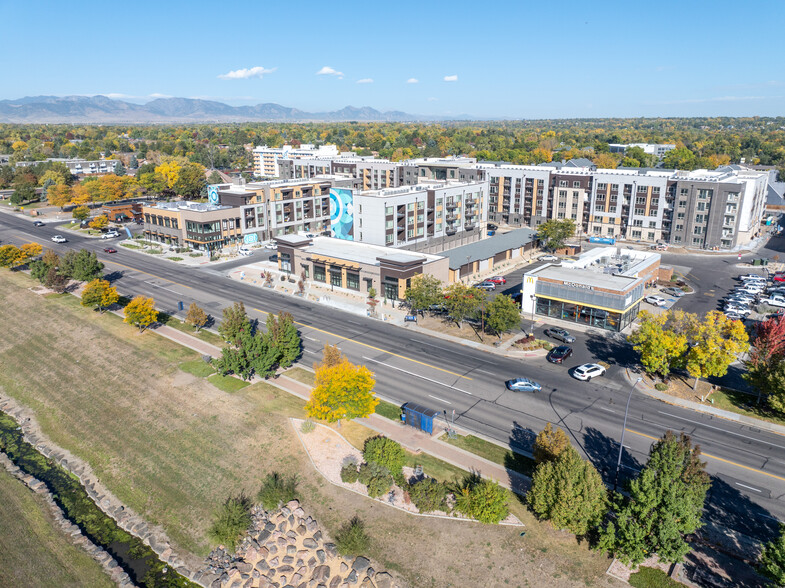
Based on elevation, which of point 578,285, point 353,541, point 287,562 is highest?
point 578,285

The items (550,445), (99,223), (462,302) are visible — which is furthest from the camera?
(99,223)

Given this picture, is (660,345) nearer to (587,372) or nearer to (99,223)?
(587,372)

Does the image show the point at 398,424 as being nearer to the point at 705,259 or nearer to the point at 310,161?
the point at 705,259

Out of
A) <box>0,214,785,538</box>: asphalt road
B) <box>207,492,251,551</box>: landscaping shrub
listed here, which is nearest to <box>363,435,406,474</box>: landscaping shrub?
<box>0,214,785,538</box>: asphalt road

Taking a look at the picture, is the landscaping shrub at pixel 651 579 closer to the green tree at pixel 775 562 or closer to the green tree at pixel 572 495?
the green tree at pixel 572 495

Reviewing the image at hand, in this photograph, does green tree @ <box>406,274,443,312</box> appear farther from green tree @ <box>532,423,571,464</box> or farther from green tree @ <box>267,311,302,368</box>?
green tree @ <box>532,423,571,464</box>

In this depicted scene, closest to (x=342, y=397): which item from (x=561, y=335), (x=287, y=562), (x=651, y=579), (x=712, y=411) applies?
(x=287, y=562)

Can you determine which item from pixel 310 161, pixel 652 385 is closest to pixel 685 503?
pixel 652 385
